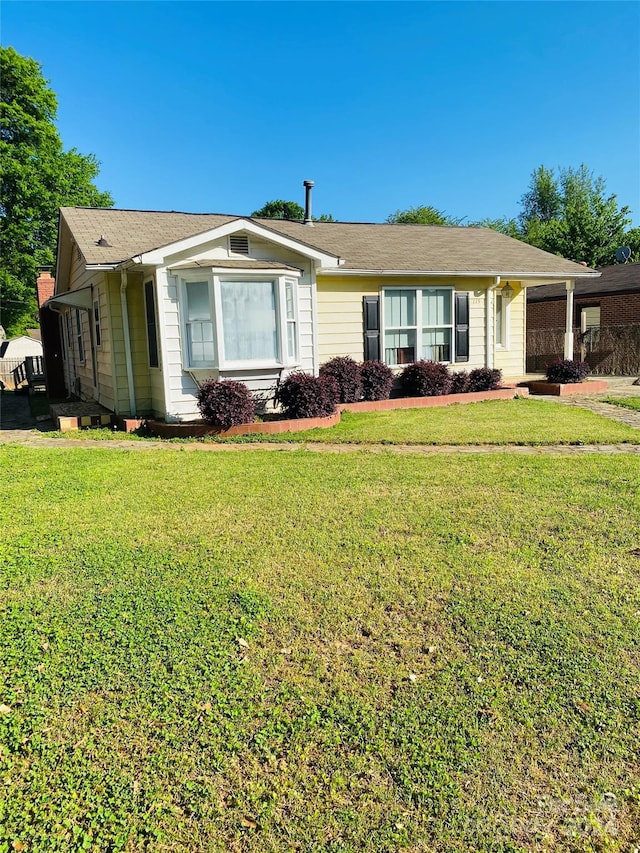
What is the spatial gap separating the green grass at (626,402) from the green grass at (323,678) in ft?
23.9

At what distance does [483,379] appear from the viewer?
13523mm

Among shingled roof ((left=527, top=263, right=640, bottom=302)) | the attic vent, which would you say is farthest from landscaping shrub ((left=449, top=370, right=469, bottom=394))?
shingled roof ((left=527, top=263, right=640, bottom=302))

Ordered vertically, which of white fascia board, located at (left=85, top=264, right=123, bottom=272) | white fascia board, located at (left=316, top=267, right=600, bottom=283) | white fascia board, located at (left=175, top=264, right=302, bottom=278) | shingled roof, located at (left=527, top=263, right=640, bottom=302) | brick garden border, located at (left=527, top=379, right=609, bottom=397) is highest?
shingled roof, located at (left=527, top=263, right=640, bottom=302)

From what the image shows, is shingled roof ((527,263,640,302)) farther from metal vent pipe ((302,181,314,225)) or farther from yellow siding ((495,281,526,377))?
metal vent pipe ((302,181,314,225))

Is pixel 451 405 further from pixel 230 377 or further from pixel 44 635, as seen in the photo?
pixel 44 635

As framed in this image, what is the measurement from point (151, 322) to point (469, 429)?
238 inches

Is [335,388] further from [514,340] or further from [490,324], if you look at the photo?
[514,340]

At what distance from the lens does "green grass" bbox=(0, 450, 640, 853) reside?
7.10ft

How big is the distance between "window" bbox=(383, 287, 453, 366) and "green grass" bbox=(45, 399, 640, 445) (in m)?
2.18

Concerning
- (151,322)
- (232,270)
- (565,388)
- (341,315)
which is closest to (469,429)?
(341,315)

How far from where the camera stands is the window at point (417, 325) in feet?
44.4

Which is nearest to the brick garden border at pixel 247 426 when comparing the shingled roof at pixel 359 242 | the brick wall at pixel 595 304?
the shingled roof at pixel 359 242

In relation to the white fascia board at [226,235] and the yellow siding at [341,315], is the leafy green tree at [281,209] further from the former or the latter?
the white fascia board at [226,235]

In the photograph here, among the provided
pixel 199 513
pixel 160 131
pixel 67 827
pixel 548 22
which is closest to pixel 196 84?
A: pixel 160 131
